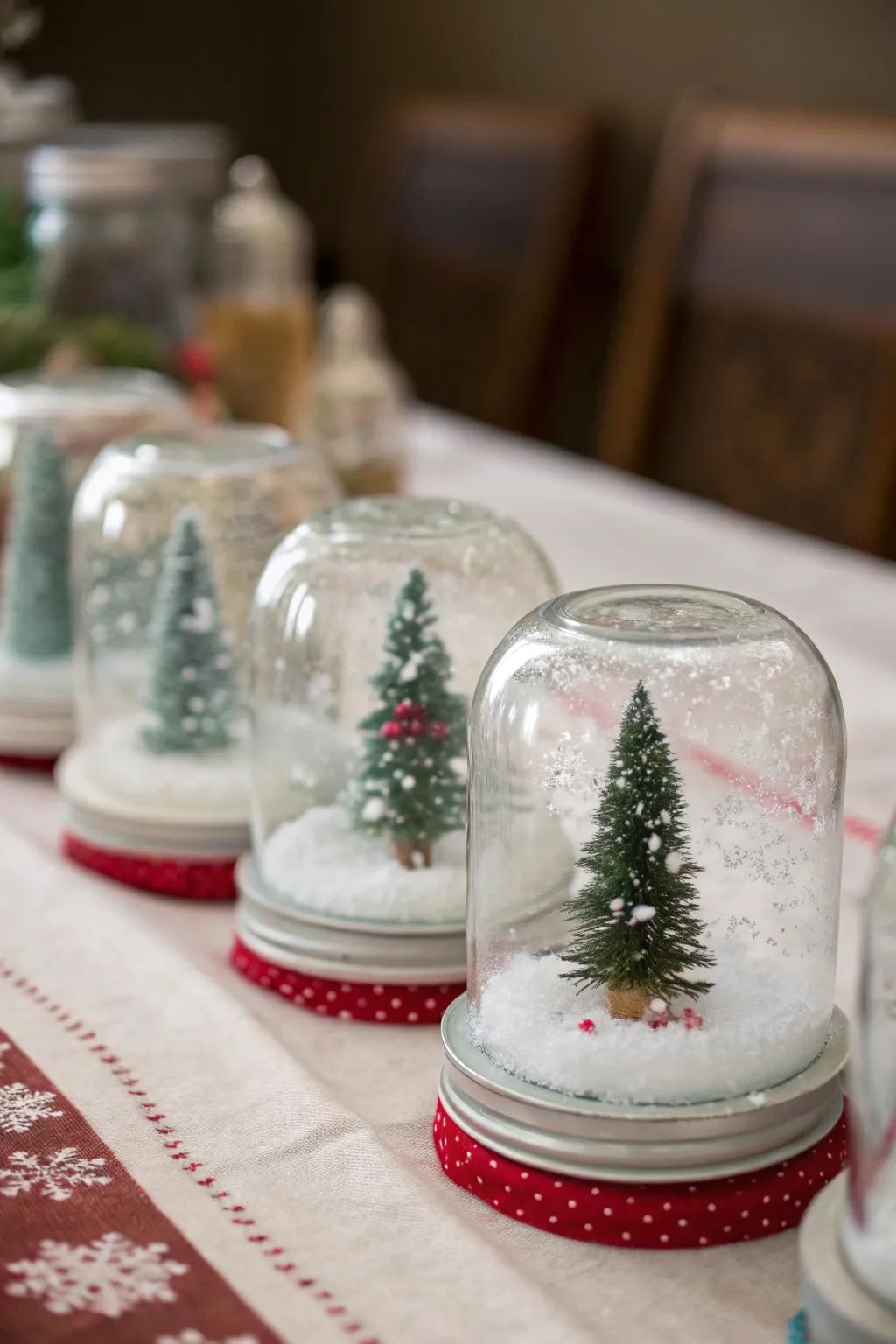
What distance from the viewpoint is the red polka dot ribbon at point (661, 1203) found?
648 mm

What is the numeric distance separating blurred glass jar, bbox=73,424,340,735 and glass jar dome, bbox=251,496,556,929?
13 cm

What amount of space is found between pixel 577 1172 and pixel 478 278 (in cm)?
224

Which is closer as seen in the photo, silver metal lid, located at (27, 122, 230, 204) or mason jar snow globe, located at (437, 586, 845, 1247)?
mason jar snow globe, located at (437, 586, 845, 1247)

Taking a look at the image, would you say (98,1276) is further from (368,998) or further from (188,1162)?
(368,998)

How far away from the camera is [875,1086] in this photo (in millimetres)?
562

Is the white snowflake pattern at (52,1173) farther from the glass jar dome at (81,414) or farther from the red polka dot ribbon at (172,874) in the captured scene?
the glass jar dome at (81,414)

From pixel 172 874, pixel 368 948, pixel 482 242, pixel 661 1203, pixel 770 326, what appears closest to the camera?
pixel 661 1203

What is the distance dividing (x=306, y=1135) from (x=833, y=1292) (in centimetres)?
25

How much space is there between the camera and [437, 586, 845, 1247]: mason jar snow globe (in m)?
0.65

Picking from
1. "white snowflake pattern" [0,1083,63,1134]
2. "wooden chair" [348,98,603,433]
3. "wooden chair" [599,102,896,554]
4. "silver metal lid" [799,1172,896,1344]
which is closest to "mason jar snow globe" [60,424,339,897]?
"white snowflake pattern" [0,1083,63,1134]

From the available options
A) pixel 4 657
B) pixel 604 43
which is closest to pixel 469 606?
pixel 4 657

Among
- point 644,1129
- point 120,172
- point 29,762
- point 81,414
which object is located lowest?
point 29,762

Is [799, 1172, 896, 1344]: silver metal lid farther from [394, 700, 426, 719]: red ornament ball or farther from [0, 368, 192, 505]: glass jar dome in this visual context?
[0, 368, 192, 505]: glass jar dome

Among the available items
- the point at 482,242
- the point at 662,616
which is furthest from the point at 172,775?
the point at 482,242
